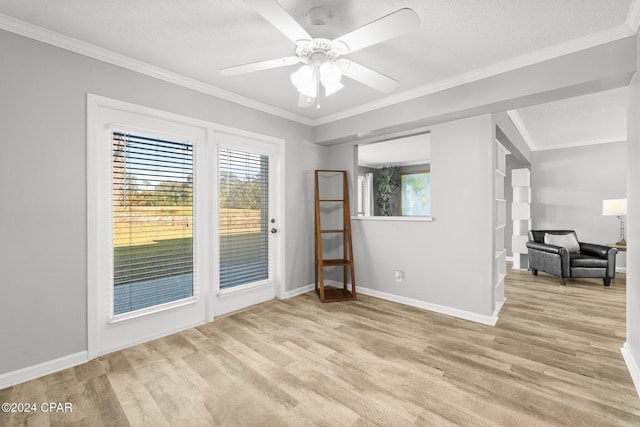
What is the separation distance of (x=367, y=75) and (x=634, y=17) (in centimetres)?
171

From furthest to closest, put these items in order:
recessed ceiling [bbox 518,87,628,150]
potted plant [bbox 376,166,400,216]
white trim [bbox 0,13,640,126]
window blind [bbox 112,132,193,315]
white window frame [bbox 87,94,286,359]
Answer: potted plant [bbox 376,166,400,216] < recessed ceiling [bbox 518,87,628,150] < window blind [bbox 112,132,193,315] < white window frame [bbox 87,94,286,359] < white trim [bbox 0,13,640,126]

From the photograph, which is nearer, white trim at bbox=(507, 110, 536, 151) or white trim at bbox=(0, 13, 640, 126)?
white trim at bbox=(0, 13, 640, 126)

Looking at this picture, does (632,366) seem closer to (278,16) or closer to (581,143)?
Answer: (278,16)

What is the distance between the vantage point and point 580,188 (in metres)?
5.66

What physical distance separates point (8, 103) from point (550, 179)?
7.76m

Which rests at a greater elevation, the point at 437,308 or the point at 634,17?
the point at 634,17

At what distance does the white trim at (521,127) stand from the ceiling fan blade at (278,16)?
325cm

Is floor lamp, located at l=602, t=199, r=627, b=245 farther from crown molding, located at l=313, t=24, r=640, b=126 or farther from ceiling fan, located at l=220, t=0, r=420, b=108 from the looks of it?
ceiling fan, located at l=220, t=0, r=420, b=108

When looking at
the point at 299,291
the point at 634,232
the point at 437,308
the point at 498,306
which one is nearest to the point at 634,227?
the point at 634,232

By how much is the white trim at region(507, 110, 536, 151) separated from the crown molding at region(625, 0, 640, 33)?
5.72 ft

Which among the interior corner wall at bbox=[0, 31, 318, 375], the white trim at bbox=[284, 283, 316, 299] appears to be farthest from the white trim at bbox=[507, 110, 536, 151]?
the interior corner wall at bbox=[0, 31, 318, 375]

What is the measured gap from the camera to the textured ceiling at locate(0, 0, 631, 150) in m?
1.83

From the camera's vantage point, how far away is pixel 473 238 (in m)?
3.08

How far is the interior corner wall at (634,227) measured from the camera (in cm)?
197
